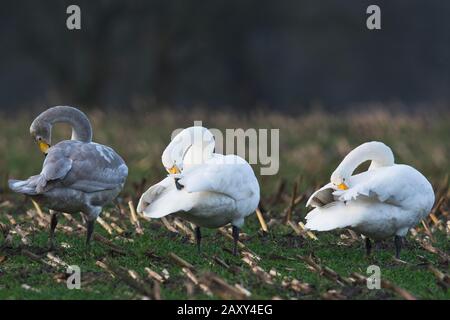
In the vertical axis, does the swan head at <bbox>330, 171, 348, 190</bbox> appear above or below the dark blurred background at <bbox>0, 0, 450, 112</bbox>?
above

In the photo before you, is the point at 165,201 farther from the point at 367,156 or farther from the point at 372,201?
the point at 367,156

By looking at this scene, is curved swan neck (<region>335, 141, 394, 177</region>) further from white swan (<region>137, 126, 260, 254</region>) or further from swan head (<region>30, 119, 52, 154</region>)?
swan head (<region>30, 119, 52, 154</region>)

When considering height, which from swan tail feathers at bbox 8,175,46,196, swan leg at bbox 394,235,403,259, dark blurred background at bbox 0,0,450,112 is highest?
swan tail feathers at bbox 8,175,46,196

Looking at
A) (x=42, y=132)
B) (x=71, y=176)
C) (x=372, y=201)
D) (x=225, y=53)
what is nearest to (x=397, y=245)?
(x=372, y=201)

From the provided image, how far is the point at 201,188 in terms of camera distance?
7.60m

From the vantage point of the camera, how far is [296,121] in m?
19.1

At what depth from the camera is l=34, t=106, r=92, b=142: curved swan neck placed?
855 centimetres

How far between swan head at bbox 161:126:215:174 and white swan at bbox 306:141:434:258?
980 mm

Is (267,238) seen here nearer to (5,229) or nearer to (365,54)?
(5,229)

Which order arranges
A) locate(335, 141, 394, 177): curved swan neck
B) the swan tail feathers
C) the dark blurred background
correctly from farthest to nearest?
the dark blurred background → locate(335, 141, 394, 177): curved swan neck → the swan tail feathers

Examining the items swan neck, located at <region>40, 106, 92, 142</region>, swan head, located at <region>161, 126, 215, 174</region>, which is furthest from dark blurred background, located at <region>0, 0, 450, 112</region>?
swan head, located at <region>161, 126, 215, 174</region>

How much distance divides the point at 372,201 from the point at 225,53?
27.6 metres

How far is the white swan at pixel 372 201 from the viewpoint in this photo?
7.72 metres
